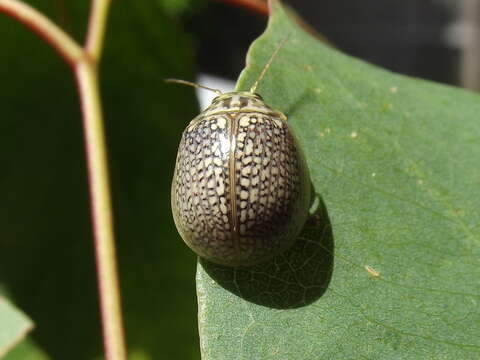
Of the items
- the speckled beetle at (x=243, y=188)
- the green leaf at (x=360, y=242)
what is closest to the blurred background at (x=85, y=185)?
the green leaf at (x=360, y=242)

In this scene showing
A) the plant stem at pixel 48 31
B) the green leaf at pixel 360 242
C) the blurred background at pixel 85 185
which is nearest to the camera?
the green leaf at pixel 360 242

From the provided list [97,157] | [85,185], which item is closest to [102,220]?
[97,157]

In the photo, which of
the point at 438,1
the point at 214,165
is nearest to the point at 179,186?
the point at 214,165

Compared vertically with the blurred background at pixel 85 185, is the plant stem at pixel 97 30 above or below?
above

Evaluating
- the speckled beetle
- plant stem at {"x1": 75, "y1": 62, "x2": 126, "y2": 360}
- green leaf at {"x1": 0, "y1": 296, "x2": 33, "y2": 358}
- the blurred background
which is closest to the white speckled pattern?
the speckled beetle

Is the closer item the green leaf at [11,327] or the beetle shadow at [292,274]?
the beetle shadow at [292,274]

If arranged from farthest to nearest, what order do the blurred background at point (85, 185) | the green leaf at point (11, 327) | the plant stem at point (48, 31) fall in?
the blurred background at point (85, 185) < the plant stem at point (48, 31) < the green leaf at point (11, 327)

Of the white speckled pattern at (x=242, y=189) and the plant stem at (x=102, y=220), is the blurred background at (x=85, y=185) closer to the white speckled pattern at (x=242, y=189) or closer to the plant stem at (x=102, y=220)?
the plant stem at (x=102, y=220)
